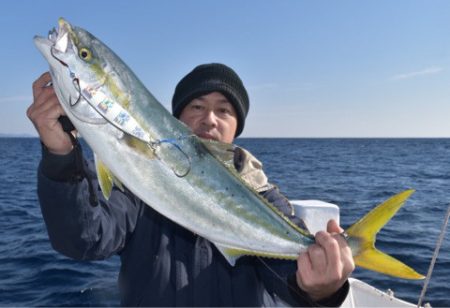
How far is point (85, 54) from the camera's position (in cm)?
266

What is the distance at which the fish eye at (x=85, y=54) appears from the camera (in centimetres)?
265

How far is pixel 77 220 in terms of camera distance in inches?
112

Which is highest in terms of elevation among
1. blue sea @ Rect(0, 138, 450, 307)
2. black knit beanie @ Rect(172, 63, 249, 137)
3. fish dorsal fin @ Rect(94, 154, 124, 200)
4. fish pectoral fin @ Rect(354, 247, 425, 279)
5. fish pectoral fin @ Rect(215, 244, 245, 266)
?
black knit beanie @ Rect(172, 63, 249, 137)

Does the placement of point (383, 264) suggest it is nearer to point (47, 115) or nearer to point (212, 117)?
point (212, 117)

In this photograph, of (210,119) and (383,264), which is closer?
(383,264)

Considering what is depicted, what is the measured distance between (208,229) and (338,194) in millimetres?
21280

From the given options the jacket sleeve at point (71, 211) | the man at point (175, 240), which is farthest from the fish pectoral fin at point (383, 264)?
the jacket sleeve at point (71, 211)

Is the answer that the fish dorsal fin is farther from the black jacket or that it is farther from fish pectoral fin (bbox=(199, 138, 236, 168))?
fish pectoral fin (bbox=(199, 138, 236, 168))

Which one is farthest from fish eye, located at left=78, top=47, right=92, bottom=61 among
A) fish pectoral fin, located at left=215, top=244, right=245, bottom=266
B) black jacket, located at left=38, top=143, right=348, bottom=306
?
fish pectoral fin, located at left=215, top=244, right=245, bottom=266

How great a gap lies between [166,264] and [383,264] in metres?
1.69

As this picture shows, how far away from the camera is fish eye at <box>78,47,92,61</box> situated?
2646 millimetres

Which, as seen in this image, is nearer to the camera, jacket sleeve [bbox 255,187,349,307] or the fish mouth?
the fish mouth

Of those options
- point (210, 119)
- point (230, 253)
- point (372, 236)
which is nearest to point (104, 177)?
point (230, 253)

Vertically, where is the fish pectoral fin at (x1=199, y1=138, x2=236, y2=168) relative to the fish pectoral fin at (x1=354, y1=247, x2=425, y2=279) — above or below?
above
